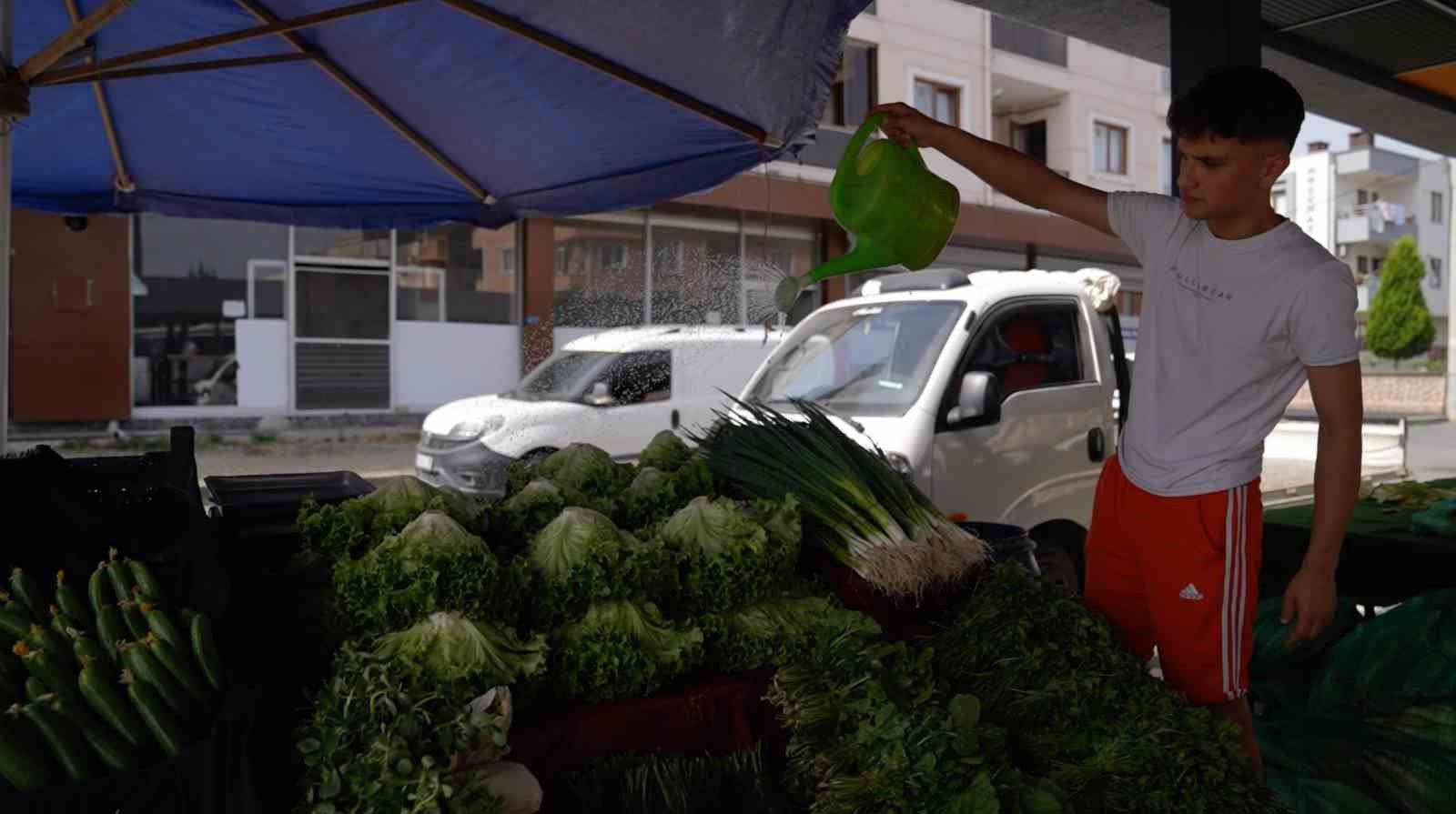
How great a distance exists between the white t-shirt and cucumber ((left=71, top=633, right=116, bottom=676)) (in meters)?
2.05

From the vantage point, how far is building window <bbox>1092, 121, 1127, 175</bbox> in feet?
80.1

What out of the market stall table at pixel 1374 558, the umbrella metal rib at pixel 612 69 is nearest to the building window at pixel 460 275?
the umbrella metal rib at pixel 612 69

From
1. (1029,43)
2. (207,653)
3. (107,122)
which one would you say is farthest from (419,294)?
(207,653)

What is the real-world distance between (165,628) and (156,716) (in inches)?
5.6

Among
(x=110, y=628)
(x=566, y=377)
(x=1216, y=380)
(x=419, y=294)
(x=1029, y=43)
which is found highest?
(x=1029, y=43)

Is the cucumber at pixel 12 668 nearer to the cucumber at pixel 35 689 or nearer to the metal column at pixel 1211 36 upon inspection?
the cucumber at pixel 35 689

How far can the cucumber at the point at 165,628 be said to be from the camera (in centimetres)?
156

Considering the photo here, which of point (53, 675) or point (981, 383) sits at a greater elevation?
point (981, 383)

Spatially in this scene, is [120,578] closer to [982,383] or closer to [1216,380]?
[1216,380]

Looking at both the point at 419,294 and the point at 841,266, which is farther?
the point at 419,294

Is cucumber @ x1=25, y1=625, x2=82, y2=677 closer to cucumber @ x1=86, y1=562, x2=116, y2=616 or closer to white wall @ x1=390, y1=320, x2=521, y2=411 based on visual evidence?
cucumber @ x1=86, y1=562, x2=116, y2=616

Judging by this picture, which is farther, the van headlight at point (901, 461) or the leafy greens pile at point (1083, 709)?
the van headlight at point (901, 461)

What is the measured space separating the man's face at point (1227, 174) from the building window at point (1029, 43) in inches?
833

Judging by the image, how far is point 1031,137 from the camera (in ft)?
80.6
